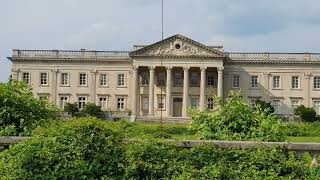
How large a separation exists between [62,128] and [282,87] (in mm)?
65336

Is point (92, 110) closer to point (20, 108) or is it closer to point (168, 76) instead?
point (168, 76)

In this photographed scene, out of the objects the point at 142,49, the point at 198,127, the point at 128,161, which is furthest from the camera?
the point at 142,49

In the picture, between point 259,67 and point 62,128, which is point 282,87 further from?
point 62,128

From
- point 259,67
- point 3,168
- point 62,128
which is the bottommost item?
point 3,168

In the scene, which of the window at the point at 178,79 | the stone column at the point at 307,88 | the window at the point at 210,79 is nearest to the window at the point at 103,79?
the window at the point at 178,79

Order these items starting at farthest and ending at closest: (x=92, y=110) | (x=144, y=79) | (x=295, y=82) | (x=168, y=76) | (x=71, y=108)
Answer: (x=144, y=79)
(x=295, y=82)
(x=168, y=76)
(x=71, y=108)
(x=92, y=110)

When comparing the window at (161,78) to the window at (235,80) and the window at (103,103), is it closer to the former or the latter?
Answer: the window at (103,103)

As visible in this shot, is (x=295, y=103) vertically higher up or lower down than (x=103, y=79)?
lower down

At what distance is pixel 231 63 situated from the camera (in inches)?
2832

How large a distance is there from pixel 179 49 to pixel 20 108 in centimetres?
5961

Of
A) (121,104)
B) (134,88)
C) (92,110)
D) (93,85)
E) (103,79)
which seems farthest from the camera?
(103,79)

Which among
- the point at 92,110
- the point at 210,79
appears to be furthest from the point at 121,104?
the point at 210,79

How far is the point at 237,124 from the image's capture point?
34.0ft

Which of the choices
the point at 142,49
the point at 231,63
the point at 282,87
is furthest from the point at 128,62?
the point at 282,87
